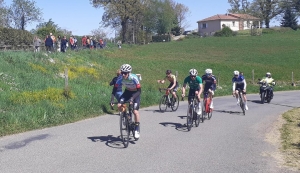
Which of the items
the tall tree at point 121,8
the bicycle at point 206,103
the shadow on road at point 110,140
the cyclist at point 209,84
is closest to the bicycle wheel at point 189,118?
the shadow on road at point 110,140

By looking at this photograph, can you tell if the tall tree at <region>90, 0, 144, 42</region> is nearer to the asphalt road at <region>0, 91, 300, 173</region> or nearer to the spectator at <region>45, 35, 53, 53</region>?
the spectator at <region>45, 35, 53, 53</region>

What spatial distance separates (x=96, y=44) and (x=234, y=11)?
230ft

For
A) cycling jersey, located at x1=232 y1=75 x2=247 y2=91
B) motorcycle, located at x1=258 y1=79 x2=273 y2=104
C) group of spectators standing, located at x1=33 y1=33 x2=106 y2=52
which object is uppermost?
group of spectators standing, located at x1=33 y1=33 x2=106 y2=52

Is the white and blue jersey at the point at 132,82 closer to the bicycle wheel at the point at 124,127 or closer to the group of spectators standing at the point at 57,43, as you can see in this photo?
the bicycle wheel at the point at 124,127

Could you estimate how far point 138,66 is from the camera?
139 ft

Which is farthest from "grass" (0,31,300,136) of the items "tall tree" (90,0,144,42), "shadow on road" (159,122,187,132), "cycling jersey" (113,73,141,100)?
"tall tree" (90,0,144,42)

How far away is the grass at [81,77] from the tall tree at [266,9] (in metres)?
35.3

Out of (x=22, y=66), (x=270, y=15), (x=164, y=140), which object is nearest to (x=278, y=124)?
(x=164, y=140)

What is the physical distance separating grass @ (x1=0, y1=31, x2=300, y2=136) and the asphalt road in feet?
3.73

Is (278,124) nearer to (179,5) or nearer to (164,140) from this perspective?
(164,140)

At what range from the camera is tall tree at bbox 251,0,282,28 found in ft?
334

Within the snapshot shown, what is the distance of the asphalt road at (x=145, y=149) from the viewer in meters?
9.22

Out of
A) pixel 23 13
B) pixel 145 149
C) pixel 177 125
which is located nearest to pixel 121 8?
pixel 23 13

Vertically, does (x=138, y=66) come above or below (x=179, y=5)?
below
